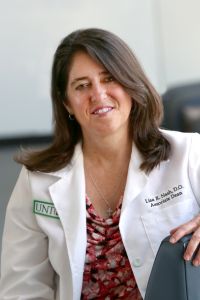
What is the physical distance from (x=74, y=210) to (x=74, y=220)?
28mm

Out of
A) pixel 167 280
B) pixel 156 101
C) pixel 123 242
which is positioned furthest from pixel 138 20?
pixel 167 280

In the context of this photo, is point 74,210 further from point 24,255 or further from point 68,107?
point 68,107

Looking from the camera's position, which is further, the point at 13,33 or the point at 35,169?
the point at 13,33

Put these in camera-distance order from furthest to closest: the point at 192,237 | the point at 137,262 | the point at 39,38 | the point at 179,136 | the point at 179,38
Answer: the point at 179,38
the point at 39,38
the point at 179,136
the point at 137,262
the point at 192,237

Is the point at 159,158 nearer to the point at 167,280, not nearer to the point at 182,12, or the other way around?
the point at 167,280

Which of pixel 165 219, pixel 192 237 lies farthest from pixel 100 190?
pixel 192 237

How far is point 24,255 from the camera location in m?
1.39

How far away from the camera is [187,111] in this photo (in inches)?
76.4

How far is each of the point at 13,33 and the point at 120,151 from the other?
3.05 ft

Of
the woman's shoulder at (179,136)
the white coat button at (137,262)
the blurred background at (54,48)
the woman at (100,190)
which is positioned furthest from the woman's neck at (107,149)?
the blurred background at (54,48)

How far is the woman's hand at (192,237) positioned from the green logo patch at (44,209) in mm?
417

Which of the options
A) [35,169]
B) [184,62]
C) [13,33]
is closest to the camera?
[35,169]

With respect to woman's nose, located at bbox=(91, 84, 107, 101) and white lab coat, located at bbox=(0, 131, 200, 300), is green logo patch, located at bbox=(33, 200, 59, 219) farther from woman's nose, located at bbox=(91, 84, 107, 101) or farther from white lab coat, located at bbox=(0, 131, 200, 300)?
woman's nose, located at bbox=(91, 84, 107, 101)

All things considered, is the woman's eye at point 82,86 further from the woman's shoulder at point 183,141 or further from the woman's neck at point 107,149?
the woman's shoulder at point 183,141
